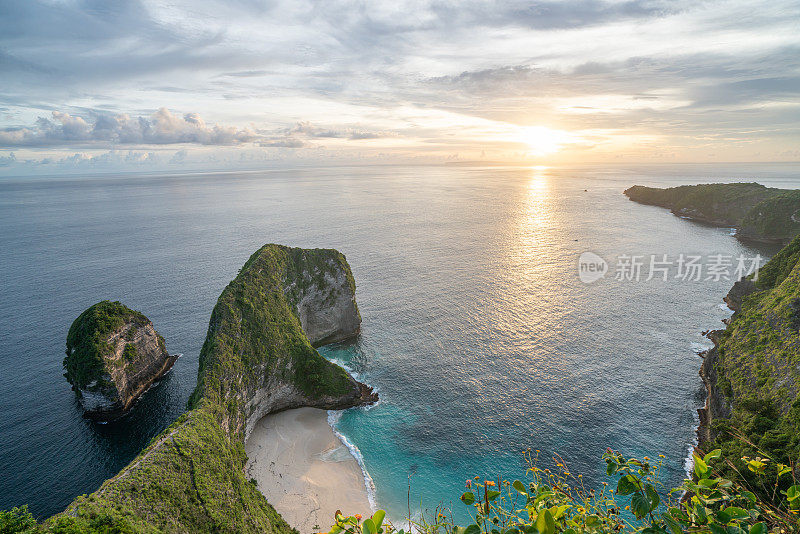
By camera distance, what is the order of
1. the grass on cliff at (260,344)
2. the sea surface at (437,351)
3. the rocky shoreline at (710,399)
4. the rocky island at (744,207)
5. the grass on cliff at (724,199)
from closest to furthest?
1. the grass on cliff at (260,344)
2. the sea surface at (437,351)
3. the rocky shoreline at (710,399)
4. the rocky island at (744,207)
5. the grass on cliff at (724,199)

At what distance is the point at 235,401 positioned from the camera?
43625mm

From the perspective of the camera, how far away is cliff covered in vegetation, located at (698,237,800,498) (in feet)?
111

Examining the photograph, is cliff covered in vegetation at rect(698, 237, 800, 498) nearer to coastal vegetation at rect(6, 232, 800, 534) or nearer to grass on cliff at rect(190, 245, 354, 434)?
coastal vegetation at rect(6, 232, 800, 534)

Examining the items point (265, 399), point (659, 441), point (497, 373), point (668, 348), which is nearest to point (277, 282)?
point (265, 399)

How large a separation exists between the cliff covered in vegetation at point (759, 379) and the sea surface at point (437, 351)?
12.5 feet

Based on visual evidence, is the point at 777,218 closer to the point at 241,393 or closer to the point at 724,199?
the point at 724,199

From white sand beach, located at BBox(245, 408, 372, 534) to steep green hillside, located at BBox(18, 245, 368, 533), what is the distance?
2.42 meters

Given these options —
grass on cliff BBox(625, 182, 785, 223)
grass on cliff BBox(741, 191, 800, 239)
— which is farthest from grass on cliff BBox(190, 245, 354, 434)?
grass on cliff BBox(625, 182, 785, 223)

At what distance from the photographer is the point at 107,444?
4712cm

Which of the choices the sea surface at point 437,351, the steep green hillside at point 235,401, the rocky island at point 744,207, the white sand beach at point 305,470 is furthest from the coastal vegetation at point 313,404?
the rocky island at point 744,207

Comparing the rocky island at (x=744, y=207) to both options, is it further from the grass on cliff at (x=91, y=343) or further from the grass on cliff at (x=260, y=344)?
the grass on cliff at (x=91, y=343)

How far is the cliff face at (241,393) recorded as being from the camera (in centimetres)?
2767

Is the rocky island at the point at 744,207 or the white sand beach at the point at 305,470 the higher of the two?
the rocky island at the point at 744,207

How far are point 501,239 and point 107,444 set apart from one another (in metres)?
117
